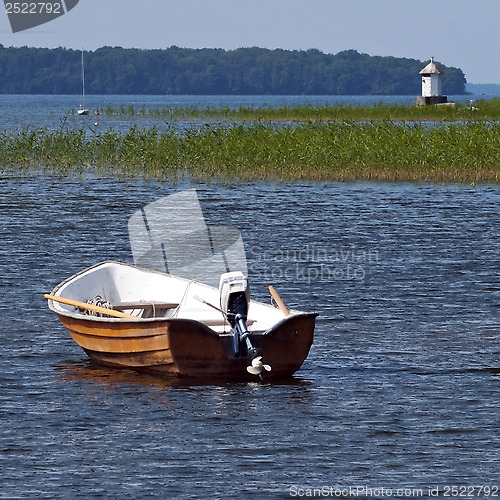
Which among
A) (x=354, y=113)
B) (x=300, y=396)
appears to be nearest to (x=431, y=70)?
(x=354, y=113)

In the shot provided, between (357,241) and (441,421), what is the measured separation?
13.7 metres

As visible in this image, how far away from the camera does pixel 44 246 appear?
24.6 metres

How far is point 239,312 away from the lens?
13227 millimetres

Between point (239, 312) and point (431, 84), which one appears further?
point (431, 84)

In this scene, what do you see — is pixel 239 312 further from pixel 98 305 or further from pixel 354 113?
pixel 354 113

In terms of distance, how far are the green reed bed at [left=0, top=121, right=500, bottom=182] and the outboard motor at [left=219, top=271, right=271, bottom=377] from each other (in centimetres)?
2275

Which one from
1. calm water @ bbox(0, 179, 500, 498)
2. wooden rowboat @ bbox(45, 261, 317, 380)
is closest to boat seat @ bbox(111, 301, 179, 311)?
wooden rowboat @ bbox(45, 261, 317, 380)

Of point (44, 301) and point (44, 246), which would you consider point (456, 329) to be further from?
point (44, 246)

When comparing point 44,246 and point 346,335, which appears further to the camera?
point 44,246

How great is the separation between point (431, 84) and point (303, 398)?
69.0 meters

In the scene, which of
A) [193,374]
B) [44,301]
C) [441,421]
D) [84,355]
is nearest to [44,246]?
[44,301]

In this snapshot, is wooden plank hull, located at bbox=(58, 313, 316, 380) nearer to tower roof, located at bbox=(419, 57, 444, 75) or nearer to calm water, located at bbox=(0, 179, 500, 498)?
calm water, located at bbox=(0, 179, 500, 498)

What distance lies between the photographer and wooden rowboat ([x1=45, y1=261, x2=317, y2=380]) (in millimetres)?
13016

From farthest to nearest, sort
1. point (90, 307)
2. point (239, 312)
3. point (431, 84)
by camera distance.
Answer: point (431, 84) → point (90, 307) → point (239, 312)
